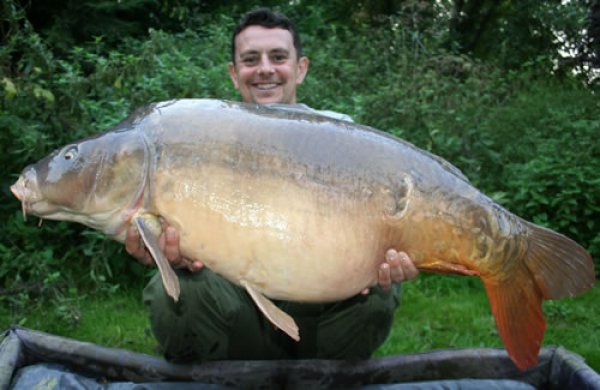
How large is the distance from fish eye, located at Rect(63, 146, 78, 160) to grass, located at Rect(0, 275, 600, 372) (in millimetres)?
1178

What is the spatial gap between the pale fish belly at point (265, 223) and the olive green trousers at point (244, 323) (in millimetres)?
482

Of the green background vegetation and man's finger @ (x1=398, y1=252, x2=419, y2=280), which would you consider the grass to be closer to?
the green background vegetation

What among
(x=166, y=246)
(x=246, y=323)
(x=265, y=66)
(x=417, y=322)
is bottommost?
(x=417, y=322)

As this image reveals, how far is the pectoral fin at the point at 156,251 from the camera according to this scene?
4.46 feet

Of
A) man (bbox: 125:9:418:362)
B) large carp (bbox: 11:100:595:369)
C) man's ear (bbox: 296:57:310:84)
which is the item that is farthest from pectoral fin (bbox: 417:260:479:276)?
man's ear (bbox: 296:57:310:84)

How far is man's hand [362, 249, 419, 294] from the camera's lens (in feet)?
4.85

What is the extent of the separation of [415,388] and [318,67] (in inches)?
111

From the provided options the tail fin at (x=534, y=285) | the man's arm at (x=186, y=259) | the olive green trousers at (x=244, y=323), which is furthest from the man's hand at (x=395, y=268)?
the olive green trousers at (x=244, y=323)

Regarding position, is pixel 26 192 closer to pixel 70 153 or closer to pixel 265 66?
pixel 70 153

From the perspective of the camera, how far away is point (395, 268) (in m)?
1.51

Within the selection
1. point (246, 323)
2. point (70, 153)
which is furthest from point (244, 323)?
point (70, 153)

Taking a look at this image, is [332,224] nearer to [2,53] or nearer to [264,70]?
[264,70]

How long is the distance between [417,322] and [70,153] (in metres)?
1.85

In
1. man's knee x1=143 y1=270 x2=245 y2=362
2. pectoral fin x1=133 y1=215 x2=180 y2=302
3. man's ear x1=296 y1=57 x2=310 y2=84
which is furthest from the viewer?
man's ear x1=296 y1=57 x2=310 y2=84
